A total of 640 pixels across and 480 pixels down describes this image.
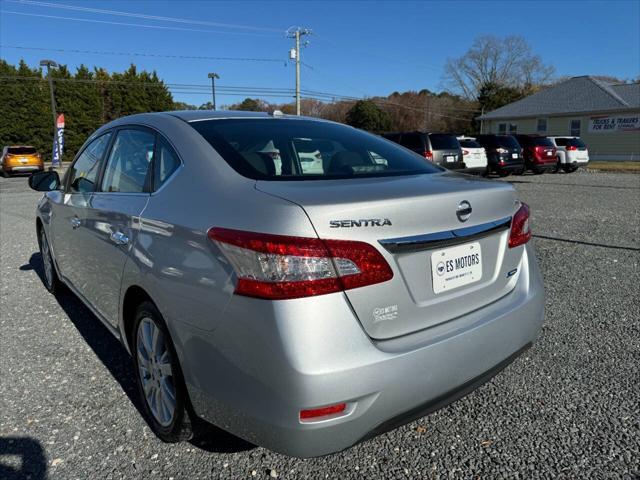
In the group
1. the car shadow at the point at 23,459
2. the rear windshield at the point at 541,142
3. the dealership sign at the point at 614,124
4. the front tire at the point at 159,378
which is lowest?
the car shadow at the point at 23,459

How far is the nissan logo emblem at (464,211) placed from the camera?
2.01 m

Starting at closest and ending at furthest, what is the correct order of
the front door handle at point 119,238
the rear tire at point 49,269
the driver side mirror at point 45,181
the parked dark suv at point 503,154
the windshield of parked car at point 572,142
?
the front door handle at point 119,238, the driver side mirror at point 45,181, the rear tire at point 49,269, the parked dark suv at point 503,154, the windshield of parked car at point 572,142

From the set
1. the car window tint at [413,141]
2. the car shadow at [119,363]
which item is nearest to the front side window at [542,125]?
the car window tint at [413,141]

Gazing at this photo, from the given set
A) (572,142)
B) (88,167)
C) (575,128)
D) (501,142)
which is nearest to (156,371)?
(88,167)

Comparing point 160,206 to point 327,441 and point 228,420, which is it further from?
point 327,441

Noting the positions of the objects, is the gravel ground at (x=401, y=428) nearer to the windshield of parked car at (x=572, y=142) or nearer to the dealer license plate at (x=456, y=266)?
the dealer license plate at (x=456, y=266)

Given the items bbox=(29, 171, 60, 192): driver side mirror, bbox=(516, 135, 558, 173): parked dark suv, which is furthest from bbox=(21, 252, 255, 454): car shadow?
bbox=(516, 135, 558, 173): parked dark suv

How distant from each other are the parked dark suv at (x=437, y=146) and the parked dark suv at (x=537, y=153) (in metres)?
7.18

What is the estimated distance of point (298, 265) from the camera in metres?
1.68

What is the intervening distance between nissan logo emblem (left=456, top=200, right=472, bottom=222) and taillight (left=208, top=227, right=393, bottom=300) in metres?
0.47

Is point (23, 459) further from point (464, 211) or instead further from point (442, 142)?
A: point (442, 142)

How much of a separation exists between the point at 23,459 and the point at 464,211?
2353 mm

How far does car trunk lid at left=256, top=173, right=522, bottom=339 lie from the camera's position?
1756 mm

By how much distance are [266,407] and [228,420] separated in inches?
10.1
